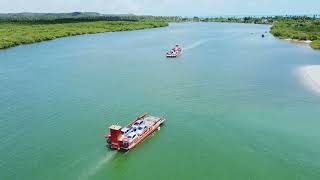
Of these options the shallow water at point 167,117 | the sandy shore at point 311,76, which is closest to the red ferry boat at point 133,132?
the shallow water at point 167,117

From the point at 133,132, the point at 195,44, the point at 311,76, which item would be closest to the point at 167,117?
the point at 133,132

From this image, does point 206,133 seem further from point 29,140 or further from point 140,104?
point 29,140

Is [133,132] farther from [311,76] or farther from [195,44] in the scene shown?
[195,44]

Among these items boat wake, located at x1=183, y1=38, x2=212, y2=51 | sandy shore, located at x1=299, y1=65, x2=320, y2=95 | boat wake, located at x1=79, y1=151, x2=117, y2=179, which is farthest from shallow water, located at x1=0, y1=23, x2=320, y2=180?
boat wake, located at x1=183, y1=38, x2=212, y2=51

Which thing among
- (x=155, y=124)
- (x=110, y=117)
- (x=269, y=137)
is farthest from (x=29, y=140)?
(x=269, y=137)

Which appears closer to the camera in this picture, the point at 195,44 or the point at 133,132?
the point at 133,132

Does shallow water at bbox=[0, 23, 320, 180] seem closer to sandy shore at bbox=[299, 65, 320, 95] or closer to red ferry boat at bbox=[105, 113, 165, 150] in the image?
red ferry boat at bbox=[105, 113, 165, 150]

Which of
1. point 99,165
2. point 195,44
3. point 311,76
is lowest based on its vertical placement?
point 99,165
